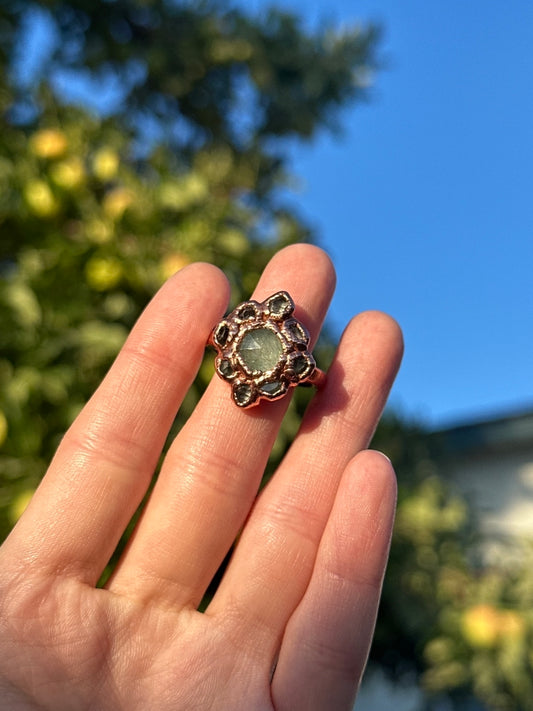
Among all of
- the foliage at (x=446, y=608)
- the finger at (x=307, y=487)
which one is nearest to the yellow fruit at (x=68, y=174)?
the finger at (x=307, y=487)

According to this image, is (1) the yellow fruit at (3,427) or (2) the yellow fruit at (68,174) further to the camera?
(2) the yellow fruit at (68,174)

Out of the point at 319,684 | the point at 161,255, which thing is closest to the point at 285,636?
the point at 319,684

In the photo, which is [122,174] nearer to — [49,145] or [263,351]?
[49,145]

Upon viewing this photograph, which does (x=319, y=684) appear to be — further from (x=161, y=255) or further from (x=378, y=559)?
(x=161, y=255)

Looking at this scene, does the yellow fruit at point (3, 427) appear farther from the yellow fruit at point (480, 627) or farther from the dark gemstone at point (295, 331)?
the yellow fruit at point (480, 627)

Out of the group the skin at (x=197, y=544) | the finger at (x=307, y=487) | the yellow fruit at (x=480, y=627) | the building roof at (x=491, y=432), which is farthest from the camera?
the building roof at (x=491, y=432)

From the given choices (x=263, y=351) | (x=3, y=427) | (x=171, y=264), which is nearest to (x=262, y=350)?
(x=263, y=351)

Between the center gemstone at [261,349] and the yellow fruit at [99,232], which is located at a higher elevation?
the yellow fruit at [99,232]

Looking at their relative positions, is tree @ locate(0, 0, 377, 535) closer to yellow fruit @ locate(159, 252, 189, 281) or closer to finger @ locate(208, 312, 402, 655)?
yellow fruit @ locate(159, 252, 189, 281)
